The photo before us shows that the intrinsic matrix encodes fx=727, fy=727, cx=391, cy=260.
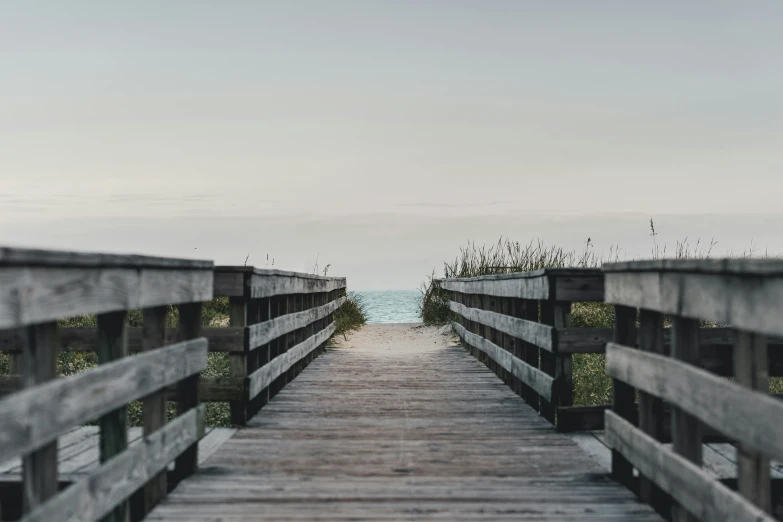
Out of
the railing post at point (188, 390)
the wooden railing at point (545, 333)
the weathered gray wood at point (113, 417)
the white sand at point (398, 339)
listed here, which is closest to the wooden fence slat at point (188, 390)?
the railing post at point (188, 390)

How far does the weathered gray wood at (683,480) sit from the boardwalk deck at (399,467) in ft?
0.91

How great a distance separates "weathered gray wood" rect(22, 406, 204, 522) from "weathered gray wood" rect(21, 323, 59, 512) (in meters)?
0.06

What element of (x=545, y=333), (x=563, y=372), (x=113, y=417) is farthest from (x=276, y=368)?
(x=113, y=417)

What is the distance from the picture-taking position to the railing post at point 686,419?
327 cm

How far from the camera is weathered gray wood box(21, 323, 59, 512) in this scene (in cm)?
252

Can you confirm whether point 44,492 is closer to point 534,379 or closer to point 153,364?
point 153,364

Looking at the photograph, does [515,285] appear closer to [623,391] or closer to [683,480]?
[623,391]

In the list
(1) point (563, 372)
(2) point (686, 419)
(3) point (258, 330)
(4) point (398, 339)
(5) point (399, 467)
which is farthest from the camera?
(4) point (398, 339)

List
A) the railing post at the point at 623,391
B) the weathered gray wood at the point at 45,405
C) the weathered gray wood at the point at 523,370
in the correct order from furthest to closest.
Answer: the weathered gray wood at the point at 523,370, the railing post at the point at 623,391, the weathered gray wood at the point at 45,405

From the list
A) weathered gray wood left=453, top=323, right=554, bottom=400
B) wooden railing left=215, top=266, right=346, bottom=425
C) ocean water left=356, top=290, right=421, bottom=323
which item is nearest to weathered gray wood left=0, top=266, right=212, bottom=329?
wooden railing left=215, top=266, right=346, bottom=425

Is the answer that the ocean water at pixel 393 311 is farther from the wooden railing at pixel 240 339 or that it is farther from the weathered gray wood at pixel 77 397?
the weathered gray wood at pixel 77 397

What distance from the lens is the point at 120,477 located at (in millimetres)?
3172

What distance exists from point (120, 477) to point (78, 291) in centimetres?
90

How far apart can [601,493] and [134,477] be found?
8.03ft
